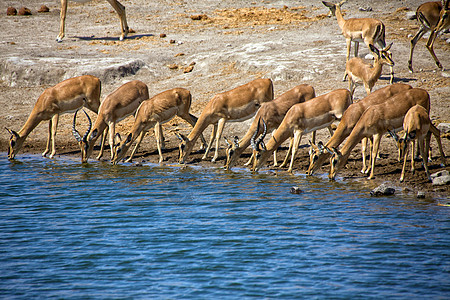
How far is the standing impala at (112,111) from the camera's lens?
563 inches

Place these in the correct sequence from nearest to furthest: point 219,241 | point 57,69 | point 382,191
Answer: point 219,241 → point 382,191 → point 57,69

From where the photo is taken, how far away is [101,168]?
13500 mm

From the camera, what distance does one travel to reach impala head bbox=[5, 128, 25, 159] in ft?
49.0

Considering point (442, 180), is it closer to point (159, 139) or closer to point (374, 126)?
point (374, 126)

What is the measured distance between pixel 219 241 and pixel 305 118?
5.16m

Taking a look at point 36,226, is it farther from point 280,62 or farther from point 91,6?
point 91,6

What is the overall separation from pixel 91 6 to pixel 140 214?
24989 millimetres

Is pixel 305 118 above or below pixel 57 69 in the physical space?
below

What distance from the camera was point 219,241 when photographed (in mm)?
8250

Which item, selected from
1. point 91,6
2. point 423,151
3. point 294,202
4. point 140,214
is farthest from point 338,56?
point 91,6

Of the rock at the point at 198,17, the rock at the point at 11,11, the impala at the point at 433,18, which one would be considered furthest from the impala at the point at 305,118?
the rock at the point at 11,11

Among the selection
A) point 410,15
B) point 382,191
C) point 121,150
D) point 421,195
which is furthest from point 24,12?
point 421,195

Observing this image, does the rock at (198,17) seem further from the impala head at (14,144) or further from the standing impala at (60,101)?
the impala head at (14,144)

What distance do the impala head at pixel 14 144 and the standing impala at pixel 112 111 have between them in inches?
80.5
